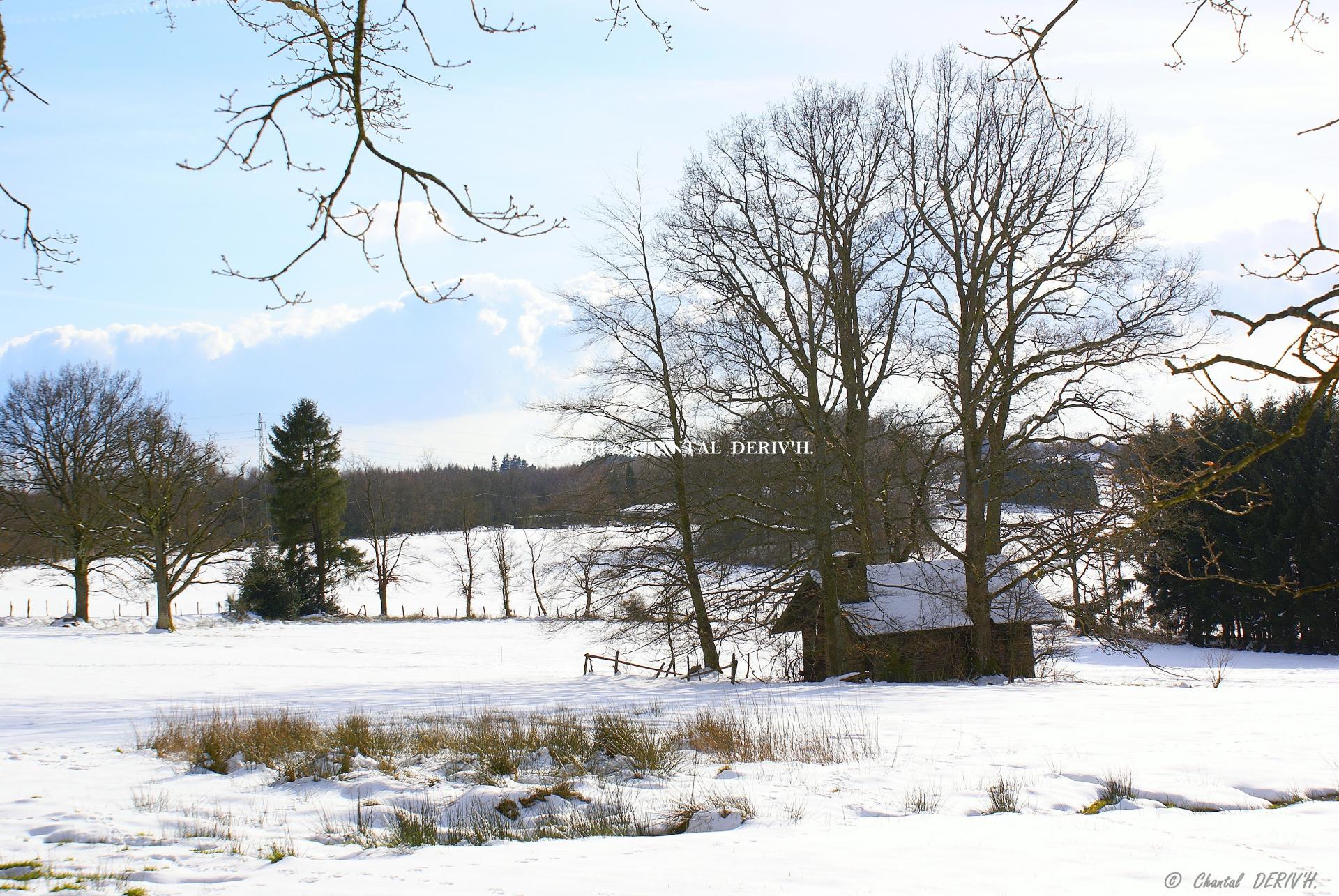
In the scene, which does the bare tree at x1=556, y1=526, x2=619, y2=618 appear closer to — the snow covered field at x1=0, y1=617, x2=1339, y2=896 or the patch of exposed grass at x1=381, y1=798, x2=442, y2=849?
the snow covered field at x1=0, y1=617, x2=1339, y2=896

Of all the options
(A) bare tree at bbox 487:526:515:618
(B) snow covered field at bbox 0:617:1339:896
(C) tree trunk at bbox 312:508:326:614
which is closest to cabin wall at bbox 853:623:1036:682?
(B) snow covered field at bbox 0:617:1339:896

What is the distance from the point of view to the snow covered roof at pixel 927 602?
2062 cm

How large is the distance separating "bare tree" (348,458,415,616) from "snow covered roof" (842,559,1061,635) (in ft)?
Result: 111

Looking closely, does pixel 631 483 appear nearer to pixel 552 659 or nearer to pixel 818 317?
pixel 818 317

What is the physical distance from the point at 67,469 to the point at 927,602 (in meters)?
33.7

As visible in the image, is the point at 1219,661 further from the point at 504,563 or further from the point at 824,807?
the point at 504,563

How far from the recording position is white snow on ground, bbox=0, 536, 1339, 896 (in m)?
4.38

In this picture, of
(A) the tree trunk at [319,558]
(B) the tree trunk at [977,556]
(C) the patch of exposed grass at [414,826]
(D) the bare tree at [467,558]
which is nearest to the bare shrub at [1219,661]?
(B) the tree trunk at [977,556]

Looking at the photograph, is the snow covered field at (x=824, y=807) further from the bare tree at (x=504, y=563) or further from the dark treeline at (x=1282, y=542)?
the bare tree at (x=504, y=563)

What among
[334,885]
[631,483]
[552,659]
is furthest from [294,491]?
[334,885]

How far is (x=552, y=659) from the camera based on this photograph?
31547 millimetres

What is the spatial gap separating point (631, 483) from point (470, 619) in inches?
1145

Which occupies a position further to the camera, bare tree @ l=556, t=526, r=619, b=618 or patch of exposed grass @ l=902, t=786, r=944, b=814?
bare tree @ l=556, t=526, r=619, b=618

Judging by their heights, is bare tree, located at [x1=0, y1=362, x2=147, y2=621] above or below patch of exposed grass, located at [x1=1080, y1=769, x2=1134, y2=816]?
above
